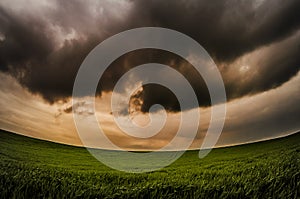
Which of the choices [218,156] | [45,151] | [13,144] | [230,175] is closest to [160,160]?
[218,156]

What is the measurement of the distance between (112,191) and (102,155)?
3420mm

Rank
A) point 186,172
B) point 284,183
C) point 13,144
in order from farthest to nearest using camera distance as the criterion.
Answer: point 13,144 → point 186,172 → point 284,183

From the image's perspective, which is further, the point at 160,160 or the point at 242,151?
the point at 160,160

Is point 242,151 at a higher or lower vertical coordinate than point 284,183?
higher

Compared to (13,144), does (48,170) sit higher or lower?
lower

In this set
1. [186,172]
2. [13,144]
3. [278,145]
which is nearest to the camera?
[186,172]

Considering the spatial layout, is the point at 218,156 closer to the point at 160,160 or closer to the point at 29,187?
the point at 160,160

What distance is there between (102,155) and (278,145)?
17.1 ft

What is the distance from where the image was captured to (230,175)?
636 centimetres

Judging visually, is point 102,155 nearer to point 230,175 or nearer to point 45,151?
point 45,151

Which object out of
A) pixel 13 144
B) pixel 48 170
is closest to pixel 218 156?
pixel 48 170

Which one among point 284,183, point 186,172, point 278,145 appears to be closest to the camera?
point 284,183

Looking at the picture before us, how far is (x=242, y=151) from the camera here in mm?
8031

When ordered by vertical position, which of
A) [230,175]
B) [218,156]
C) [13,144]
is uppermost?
[13,144]
